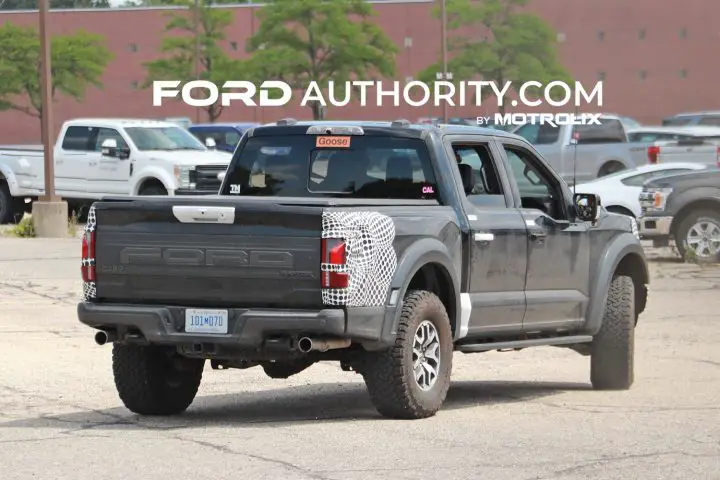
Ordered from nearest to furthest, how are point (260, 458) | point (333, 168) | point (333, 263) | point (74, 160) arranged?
point (260, 458), point (333, 263), point (333, 168), point (74, 160)

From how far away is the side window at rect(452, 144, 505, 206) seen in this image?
36.1 ft

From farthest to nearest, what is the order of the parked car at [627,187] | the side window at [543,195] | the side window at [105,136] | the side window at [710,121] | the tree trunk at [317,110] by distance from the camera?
the tree trunk at [317,110] → the side window at [710,121] → the side window at [105,136] → the parked car at [627,187] → the side window at [543,195]

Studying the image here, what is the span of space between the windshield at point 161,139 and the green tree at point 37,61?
39.3 m

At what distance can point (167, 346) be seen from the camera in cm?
1005

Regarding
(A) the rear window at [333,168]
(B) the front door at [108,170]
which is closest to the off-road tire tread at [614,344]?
(A) the rear window at [333,168]

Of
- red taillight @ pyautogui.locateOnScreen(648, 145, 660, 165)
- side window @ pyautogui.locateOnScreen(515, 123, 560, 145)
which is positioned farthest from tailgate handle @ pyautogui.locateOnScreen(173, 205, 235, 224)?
side window @ pyautogui.locateOnScreen(515, 123, 560, 145)

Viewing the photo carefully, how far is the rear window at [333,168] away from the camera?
10.7 metres

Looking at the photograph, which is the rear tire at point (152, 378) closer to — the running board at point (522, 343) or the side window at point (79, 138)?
the running board at point (522, 343)

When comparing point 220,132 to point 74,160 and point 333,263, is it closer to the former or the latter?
point 74,160

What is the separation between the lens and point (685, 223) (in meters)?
23.9

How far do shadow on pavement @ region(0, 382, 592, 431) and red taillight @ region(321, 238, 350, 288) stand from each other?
112cm

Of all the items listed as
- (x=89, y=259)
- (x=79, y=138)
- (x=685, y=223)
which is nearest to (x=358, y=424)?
(x=89, y=259)

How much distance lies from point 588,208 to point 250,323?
339 centimetres

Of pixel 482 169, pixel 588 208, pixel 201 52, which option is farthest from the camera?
pixel 201 52
